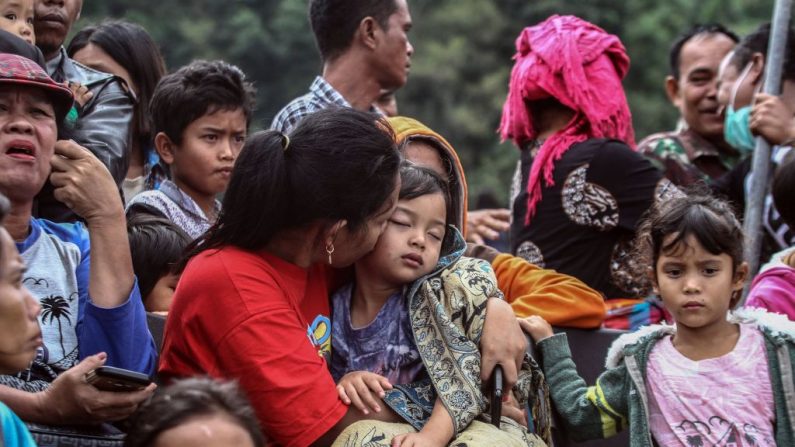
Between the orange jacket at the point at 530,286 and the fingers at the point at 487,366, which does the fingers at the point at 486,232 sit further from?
the fingers at the point at 487,366

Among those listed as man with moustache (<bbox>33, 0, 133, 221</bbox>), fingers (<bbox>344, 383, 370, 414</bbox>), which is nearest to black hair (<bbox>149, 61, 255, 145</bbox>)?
man with moustache (<bbox>33, 0, 133, 221</bbox>)

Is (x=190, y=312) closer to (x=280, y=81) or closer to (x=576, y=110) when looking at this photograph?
(x=576, y=110)

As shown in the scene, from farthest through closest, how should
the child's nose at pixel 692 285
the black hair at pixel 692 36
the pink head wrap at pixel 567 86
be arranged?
the black hair at pixel 692 36 → the pink head wrap at pixel 567 86 → the child's nose at pixel 692 285

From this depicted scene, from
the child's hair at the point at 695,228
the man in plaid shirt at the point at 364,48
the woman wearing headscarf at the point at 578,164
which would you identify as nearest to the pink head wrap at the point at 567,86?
the woman wearing headscarf at the point at 578,164

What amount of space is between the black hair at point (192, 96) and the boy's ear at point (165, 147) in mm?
20

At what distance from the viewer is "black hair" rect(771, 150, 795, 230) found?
4484mm

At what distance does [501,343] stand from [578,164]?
1510mm

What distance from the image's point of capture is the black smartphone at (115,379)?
314 centimetres

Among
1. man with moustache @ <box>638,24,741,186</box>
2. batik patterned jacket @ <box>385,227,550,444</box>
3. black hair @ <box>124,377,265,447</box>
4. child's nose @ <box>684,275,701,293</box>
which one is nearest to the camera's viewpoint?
black hair @ <box>124,377,265,447</box>

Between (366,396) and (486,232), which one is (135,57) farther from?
(366,396)

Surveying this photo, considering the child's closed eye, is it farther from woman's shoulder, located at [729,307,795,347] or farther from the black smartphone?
the black smartphone

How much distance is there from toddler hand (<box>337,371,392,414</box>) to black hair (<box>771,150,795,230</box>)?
1.83 meters

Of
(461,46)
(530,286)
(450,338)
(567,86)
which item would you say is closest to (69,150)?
(450,338)

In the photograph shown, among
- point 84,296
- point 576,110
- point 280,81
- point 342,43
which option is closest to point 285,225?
point 84,296
